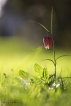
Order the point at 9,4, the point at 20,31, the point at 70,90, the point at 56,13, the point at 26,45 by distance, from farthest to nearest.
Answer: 1. the point at 9,4
2. the point at 20,31
3. the point at 56,13
4. the point at 26,45
5. the point at 70,90

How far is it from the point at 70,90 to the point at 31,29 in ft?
16.4

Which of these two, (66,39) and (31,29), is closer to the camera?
(66,39)

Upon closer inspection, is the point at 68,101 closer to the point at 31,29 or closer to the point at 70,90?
the point at 70,90

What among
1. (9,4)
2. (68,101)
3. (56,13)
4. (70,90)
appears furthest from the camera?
(9,4)

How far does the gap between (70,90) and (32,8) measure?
16.6 feet

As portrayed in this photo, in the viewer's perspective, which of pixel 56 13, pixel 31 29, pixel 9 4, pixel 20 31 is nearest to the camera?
pixel 56 13

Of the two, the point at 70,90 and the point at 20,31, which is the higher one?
the point at 20,31

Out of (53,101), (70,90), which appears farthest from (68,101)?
(70,90)

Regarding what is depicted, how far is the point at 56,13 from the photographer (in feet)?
19.1

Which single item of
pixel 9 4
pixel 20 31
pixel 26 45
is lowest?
pixel 26 45

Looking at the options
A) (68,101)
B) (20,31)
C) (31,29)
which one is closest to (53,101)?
(68,101)

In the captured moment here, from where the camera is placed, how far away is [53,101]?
3.73 ft

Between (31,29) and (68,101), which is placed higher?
(31,29)

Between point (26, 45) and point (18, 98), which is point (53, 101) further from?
point (26, 45)
